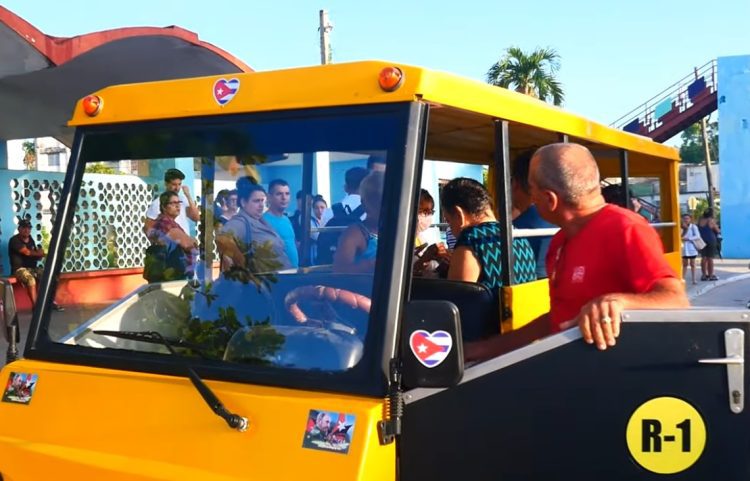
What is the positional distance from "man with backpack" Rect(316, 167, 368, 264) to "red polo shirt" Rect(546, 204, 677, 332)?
69 cm

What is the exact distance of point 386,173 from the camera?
2242 millimetres

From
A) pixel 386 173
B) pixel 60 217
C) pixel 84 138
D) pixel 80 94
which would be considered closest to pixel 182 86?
pixel 84 138

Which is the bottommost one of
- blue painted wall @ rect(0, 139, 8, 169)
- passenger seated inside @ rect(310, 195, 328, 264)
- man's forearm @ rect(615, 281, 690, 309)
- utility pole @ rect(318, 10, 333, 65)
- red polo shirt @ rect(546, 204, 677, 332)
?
man's forearm @ rect(615, 281, 690, 309)

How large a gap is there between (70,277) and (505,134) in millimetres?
1615

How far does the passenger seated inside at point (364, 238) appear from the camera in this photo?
2268 millimetres

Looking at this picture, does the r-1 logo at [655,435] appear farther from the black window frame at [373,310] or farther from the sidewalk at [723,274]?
the sidewalk at [723,274]

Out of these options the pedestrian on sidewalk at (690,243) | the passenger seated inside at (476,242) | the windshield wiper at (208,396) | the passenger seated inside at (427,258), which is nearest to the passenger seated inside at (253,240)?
the windshield wiper at (208,396)

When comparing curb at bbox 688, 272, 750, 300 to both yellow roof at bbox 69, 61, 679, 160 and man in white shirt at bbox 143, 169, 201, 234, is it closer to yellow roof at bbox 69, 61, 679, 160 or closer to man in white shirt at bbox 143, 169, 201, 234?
yellow roof at bbox 69, 61, 679, 160

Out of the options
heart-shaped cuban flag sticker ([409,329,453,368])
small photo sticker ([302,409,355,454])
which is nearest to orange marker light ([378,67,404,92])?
heart-shaped cuban flag sticker ([409,329,453,368])

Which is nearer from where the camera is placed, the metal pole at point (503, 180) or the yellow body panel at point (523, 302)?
the metal pole at point (503, 180)

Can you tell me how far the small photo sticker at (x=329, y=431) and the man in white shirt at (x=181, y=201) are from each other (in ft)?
3.41

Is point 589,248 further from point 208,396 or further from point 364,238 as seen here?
point 208,396

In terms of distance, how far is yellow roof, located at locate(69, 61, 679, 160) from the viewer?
223cm

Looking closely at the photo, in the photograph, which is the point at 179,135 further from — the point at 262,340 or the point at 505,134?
the point at 505,134
